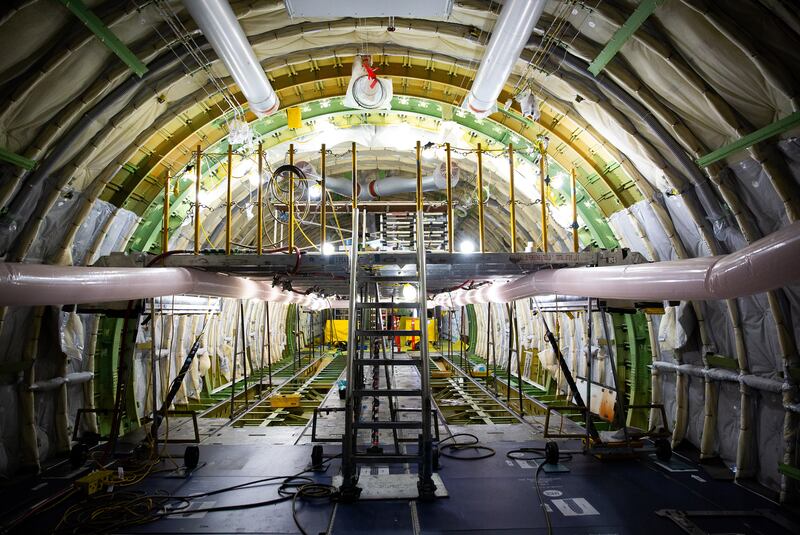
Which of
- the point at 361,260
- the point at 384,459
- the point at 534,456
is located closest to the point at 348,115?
the point at 361,260

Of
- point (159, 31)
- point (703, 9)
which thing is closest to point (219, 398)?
point (159, 31)

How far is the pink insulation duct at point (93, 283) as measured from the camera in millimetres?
3314

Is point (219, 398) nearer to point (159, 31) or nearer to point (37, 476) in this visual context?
point (37, 476)

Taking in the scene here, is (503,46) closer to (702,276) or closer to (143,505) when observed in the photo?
(702,276)

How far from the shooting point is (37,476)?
6.19m

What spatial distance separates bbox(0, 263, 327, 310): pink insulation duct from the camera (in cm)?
331

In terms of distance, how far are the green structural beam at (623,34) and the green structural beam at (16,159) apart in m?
7.43

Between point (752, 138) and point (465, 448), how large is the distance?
5815mm

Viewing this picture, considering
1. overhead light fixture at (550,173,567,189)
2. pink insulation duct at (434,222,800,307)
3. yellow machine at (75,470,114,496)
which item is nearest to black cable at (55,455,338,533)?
yellow machine at (75,470,114,496)

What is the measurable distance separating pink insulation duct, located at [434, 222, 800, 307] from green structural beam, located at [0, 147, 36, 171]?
6.96 meters

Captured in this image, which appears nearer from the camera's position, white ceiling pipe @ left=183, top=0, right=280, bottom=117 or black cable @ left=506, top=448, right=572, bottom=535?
white ceiling pipe @ left=183, top=0, right=280, bottom=117

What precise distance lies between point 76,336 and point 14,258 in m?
1.61

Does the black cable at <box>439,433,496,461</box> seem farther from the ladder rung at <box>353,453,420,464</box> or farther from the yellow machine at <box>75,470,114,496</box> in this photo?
the yellow machine at <box>75,470,114,496</box>

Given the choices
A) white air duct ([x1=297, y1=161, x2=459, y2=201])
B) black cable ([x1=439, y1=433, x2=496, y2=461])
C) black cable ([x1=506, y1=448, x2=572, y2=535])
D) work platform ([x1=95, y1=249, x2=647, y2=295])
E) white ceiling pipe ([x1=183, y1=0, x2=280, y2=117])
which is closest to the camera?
white ceiling pipe ([x1=183, y1=0, x2=280, y2=117])
